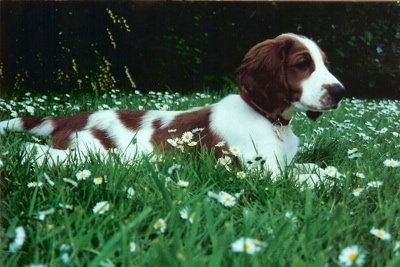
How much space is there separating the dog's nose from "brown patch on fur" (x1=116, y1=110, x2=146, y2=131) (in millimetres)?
940

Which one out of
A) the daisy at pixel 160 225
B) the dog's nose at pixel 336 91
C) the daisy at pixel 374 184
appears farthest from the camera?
the dog's nose at pixel 336 91

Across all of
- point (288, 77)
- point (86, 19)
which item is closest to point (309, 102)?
point (288, 77)

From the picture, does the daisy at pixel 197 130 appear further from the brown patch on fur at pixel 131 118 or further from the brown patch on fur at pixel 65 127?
the brown patch on fur at pixel 65 127

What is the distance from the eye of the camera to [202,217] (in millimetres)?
1472

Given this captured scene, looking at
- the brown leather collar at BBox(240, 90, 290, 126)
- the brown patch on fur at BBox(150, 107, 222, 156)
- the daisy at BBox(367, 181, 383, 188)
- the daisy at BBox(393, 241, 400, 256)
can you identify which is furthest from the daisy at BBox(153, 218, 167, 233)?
the brown leather collar at BBox(240, 90, 290, 126)

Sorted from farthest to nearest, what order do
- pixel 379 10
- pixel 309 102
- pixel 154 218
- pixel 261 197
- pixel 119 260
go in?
1. pixel 309 102
2. pixel 379 10
3. pixel 261 197
4. pixel 154 218
5. pixel 119 260

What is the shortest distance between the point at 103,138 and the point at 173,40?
0.59m

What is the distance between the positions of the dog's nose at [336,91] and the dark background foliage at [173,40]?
269 mm

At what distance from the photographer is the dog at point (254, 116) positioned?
2496 millimetres

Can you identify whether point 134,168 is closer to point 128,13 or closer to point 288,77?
point 128,13

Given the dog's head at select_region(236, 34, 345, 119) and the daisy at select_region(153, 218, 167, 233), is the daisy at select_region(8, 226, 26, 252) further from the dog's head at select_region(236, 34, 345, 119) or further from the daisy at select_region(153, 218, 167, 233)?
the dog's head at select_region(236, 34, 345, 119)

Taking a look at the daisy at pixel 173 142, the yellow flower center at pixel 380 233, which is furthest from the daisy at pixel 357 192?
the daisy at pixel 173 142

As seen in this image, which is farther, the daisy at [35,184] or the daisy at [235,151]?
the daisy at [235,151]

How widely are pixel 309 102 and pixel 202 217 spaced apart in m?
1.19
